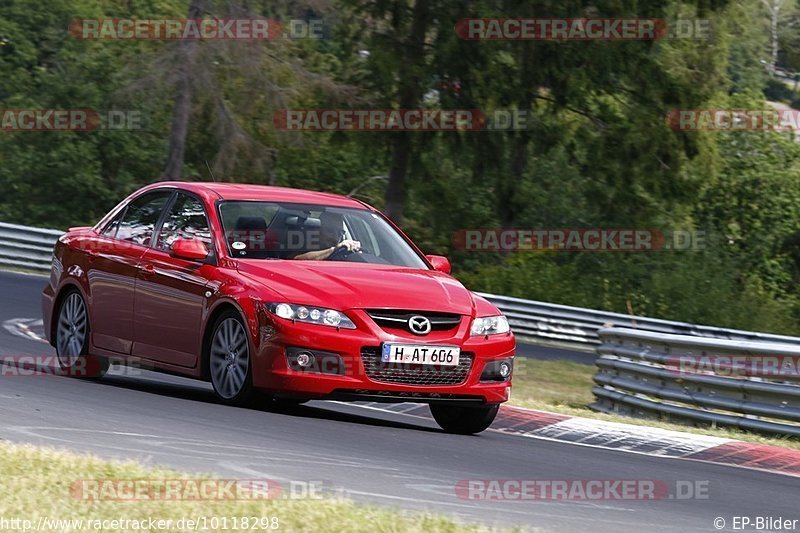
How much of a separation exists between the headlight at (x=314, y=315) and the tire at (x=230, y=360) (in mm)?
326

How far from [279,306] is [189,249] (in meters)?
1.03

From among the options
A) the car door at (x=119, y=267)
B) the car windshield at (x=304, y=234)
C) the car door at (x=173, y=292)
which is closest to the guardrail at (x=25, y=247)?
the car door at (x=119, y=267)

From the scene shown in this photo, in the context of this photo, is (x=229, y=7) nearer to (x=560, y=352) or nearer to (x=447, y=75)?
(x=447, y=75)

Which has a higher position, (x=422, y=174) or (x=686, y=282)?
(x=422, y=174)

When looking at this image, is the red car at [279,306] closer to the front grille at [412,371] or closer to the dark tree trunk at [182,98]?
the front grille at [412,371]

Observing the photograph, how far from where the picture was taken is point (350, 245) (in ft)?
34.9

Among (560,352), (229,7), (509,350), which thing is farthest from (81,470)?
(229,7)

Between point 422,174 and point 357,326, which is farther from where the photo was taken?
point 422,174

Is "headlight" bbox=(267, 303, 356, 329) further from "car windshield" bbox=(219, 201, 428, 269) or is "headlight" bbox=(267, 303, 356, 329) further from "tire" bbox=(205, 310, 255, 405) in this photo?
"car windshield" bbox=(219, 201, 428, 269)

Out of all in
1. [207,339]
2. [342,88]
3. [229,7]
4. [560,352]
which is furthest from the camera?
[342,88]

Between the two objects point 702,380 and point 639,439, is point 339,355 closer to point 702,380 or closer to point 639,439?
point 639,439

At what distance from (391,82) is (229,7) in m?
4.61

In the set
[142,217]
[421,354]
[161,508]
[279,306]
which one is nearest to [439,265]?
[421,354]

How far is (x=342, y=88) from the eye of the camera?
38.6 m
